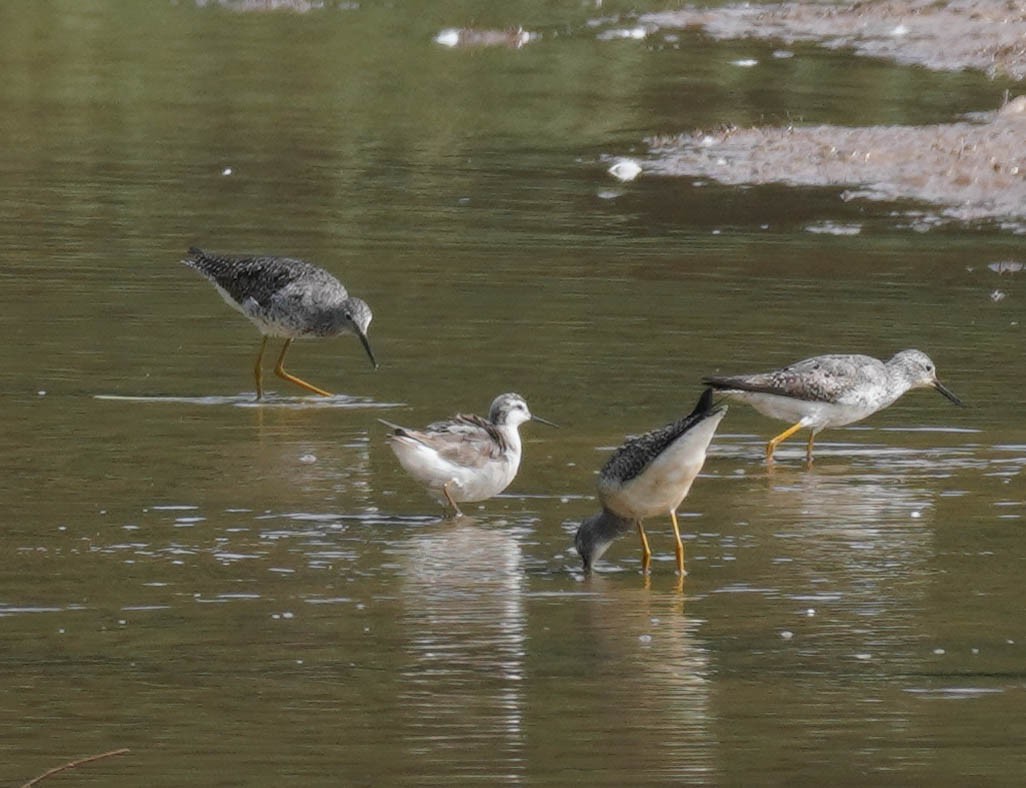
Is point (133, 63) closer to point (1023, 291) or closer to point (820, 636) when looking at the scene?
point (1023, 291)

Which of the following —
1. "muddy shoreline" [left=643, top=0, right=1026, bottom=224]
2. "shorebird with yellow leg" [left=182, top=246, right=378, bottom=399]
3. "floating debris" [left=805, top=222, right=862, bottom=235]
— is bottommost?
"shorebird with yellow leg" [left=182, top=246, right=378, bottom=399]

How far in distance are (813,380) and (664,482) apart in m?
2.71

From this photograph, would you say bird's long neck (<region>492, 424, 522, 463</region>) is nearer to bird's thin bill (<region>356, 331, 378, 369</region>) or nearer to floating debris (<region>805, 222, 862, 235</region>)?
bird's thin bill (<region>356, 331, 378, 369</region>)

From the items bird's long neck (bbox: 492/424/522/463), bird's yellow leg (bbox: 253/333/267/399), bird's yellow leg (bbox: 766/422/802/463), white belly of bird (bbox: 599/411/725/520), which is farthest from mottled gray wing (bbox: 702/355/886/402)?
bird's yellow leg (bbox: 253/333/267/399)

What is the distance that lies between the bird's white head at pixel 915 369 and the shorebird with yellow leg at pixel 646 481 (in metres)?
3.28

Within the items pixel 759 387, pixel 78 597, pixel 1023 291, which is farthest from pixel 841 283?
pixel 78 597

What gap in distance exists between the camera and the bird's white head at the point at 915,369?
13.4 metres

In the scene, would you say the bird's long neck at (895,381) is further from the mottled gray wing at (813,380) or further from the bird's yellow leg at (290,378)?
the bird's yellow leg at (290,378)

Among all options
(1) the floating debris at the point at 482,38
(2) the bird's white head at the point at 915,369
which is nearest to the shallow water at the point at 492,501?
(2) the bird's white head at the point at 915,369

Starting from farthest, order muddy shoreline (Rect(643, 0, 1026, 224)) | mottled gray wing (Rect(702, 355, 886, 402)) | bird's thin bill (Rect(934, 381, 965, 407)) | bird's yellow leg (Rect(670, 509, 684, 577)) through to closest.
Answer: muddy shoreline (Rect(643, 0, 1026, 224))
bird's thin bill (Rect(934, 381, 965, 407))
mottled gray wing (Rect(702, 355, 886, 402))
bird's yellow leg (Rect(670, 509, 684, 577))

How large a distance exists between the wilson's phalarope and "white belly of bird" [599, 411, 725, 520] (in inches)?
38.4

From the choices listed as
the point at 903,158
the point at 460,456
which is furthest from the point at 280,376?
the point at 903,158

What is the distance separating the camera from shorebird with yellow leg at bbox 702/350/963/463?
12664 millimetres

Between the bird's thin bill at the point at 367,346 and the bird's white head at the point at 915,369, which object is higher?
the bird's thin bill at the point at 367,346
